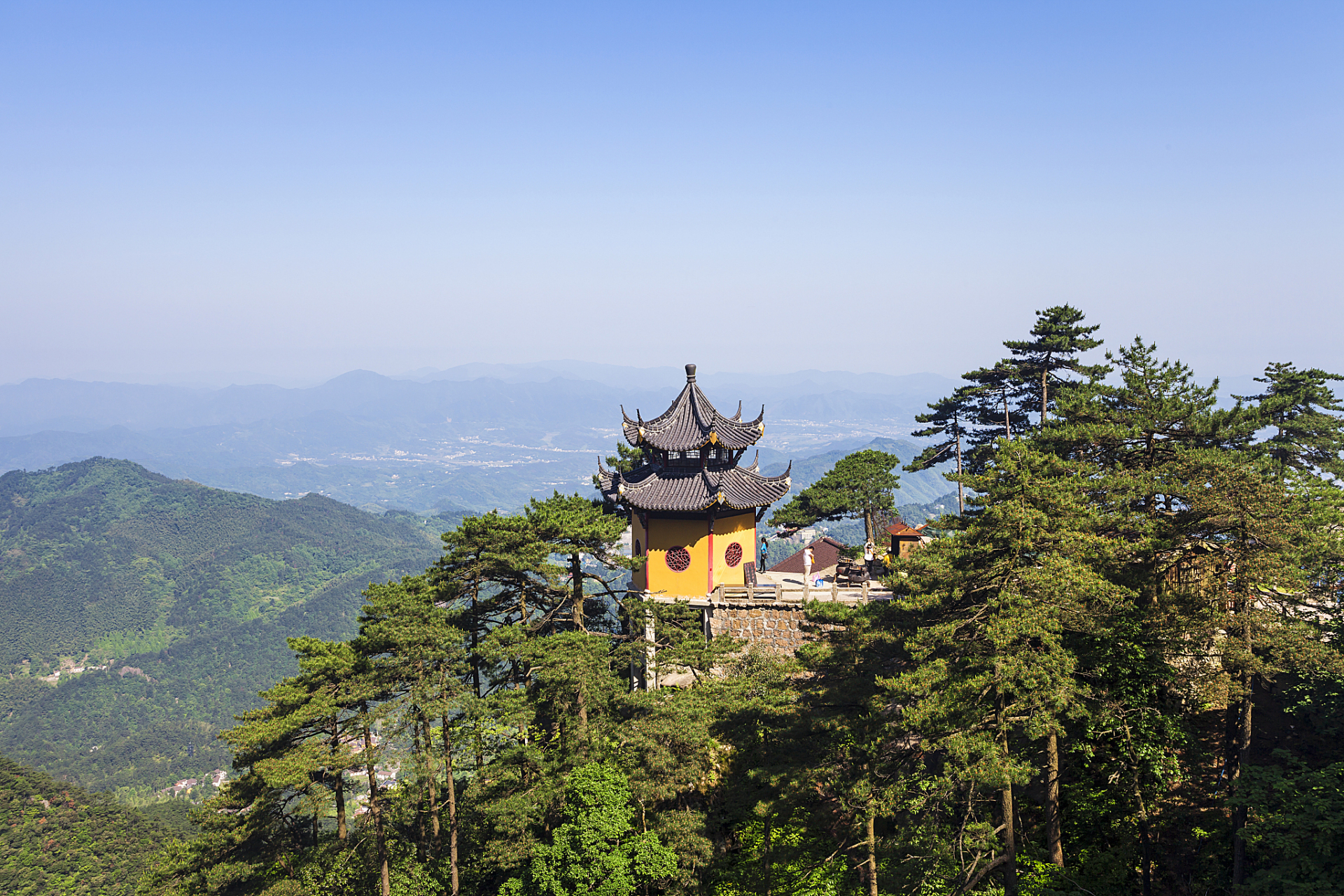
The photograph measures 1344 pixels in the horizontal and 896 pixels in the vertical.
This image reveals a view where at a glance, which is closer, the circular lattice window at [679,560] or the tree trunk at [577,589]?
the tree trunk at [577,589]

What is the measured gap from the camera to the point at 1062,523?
1293 cm

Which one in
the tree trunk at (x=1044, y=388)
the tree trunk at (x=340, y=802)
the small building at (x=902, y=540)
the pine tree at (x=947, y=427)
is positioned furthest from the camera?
the pine tree at (x=947, y=427)

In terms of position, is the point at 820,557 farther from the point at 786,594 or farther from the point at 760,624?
the point at 760,624

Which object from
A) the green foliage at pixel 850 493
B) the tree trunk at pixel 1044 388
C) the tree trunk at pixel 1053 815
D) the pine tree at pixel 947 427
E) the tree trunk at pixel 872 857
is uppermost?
the tree trunk at pixel 1044 388

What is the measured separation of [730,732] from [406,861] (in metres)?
11.2

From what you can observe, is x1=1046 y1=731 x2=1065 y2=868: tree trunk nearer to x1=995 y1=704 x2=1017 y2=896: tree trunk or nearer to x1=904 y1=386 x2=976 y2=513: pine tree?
x1=995 y1=704 x2=1017 y2=896: tree trunk

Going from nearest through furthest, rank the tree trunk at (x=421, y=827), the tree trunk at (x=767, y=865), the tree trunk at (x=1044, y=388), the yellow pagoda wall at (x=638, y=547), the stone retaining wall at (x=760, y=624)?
the tree trunk at (x=767, y=865), the tree trunk at (x=421, y=827), the stone retaining wall at (x=760, y=624), the yellow pagoda wall at (x=638, y=547), the tree trunk at (x=1044, y=388)

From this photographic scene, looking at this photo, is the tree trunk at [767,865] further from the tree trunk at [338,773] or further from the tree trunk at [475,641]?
the tree trunk at [338,773]

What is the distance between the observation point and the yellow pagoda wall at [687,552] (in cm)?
2562

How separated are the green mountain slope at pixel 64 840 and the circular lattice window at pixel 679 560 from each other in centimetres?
5116

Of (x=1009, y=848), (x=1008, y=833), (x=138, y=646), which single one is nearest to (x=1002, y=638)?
(x=1008, y=833)

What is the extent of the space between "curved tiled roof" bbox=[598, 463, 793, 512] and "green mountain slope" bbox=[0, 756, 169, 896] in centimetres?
5141

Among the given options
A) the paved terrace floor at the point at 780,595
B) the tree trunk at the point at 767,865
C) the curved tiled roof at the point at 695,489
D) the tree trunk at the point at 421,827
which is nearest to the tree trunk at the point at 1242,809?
the tree trunk at the point at 767,865

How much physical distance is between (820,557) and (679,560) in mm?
15311
